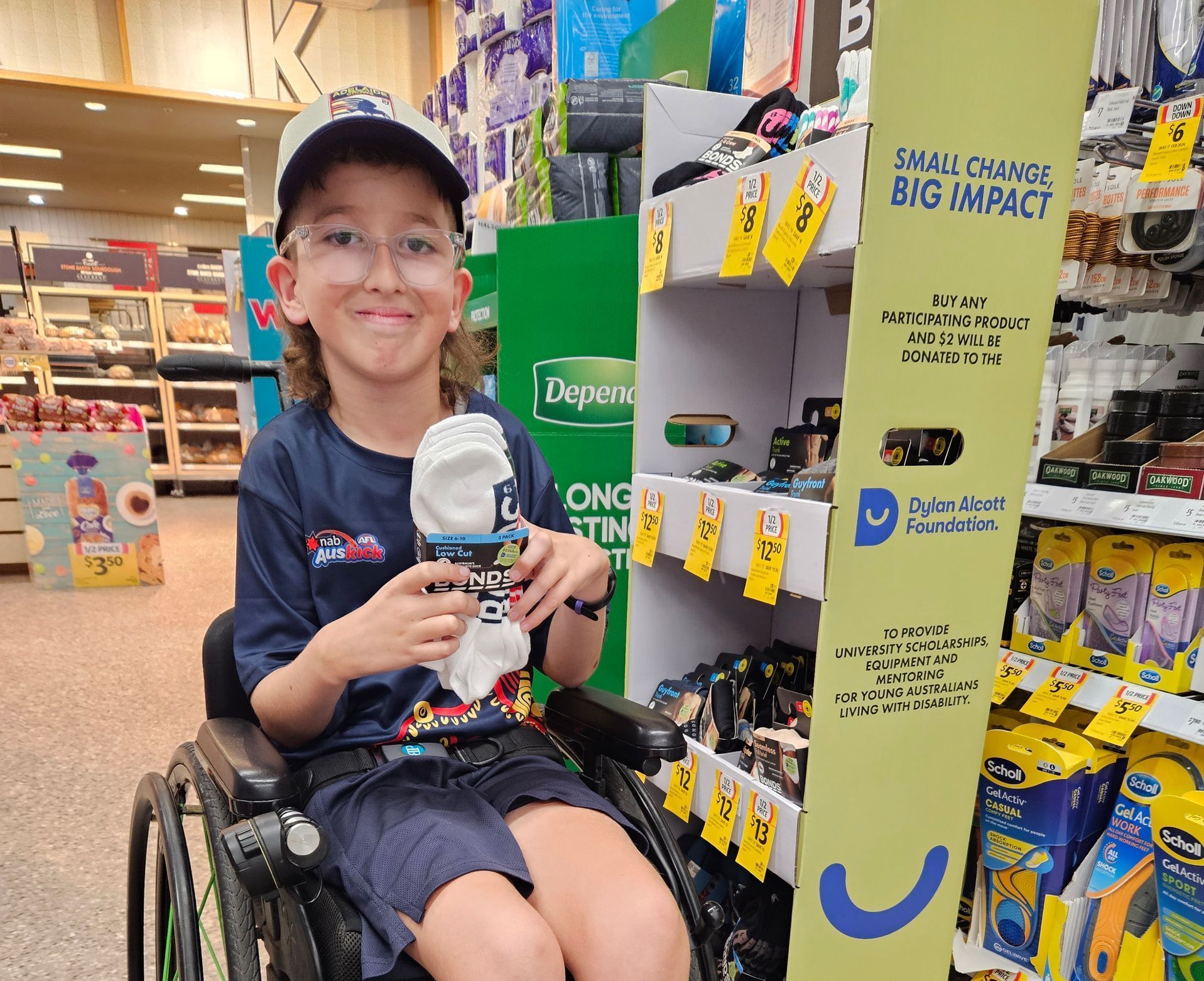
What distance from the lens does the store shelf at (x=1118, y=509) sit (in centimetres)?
125

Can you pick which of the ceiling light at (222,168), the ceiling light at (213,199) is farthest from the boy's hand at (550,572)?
the ceiling light at (213,199)

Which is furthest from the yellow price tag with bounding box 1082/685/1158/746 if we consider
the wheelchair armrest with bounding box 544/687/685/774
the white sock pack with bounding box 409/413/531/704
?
the white sock pack with bounding box 409/413/531/704

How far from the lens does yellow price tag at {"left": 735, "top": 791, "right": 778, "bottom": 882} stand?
1.23 meters

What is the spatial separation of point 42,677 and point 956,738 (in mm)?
3574

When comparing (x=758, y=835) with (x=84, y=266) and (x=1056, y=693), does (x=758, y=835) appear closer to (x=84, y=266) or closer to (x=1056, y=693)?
(x=1056, y=693)

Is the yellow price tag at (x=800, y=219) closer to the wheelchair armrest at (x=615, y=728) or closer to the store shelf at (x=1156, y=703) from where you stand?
the wheelchair armrest at (x=615, y=728)

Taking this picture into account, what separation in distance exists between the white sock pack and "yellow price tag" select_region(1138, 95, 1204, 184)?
1195 mm

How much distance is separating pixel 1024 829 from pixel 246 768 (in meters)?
1.35

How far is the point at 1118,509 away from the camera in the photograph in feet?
4.36

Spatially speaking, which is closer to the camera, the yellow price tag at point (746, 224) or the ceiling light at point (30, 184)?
the yellow price tag at point (746, 224)

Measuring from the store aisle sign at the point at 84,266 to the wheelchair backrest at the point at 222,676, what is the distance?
8612 millimetres

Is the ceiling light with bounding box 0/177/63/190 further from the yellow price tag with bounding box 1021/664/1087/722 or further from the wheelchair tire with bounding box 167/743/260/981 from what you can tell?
the yellow price tag with bounding box 1021/664/1087/722

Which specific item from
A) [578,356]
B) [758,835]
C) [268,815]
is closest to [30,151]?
[578,356]

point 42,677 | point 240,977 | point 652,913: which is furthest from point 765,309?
point 42,677
